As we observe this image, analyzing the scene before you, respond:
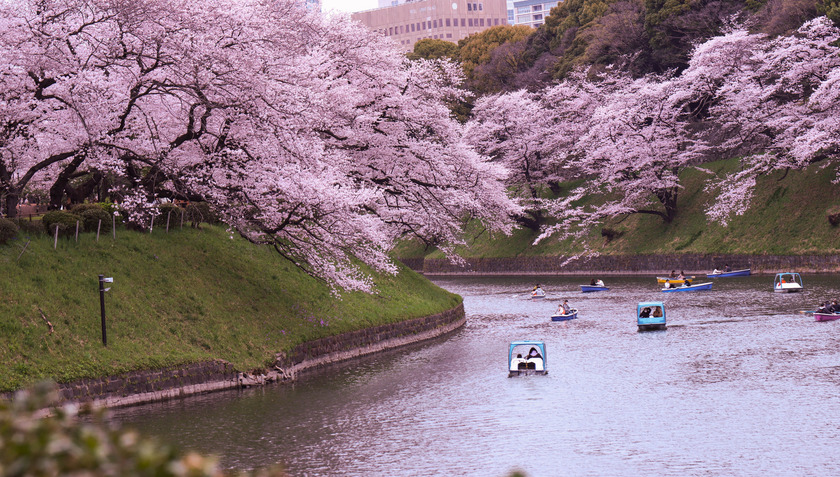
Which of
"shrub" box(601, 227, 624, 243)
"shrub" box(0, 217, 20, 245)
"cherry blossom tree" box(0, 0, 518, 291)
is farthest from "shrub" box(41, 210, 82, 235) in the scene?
"shrub" box(601, 227, 624, 243)

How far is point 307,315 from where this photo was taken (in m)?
32.3

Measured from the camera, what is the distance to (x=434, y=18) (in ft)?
621

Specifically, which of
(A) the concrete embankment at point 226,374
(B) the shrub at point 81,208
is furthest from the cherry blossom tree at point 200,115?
(A) the concrete embankment at point 226,374

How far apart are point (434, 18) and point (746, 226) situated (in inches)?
5488

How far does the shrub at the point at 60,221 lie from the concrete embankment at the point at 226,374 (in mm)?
6748

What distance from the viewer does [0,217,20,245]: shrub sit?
2489cm

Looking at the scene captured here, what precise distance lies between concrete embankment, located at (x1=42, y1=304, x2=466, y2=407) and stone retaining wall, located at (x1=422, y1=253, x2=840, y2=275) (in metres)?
30.5

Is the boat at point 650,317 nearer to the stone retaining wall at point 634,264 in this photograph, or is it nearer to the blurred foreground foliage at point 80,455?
the stone retaining wall at point 634,264

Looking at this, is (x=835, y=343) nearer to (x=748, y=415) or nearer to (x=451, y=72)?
(x=748, y=415)

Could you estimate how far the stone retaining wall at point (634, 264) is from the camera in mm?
54750

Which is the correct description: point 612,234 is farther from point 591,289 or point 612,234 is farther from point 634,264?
point 591,289

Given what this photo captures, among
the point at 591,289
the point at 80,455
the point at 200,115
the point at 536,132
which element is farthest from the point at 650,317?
the point at 536,132

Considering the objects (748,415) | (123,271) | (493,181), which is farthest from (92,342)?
(493,181)

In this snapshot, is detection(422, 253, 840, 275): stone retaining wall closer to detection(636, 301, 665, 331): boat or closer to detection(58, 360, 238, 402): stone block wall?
detection(636, 301, 665, 331): boat
